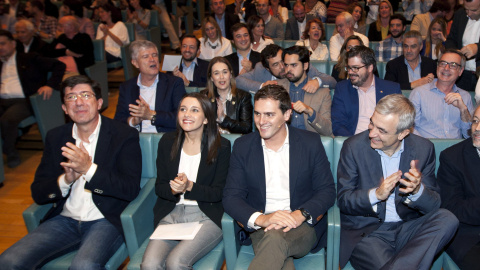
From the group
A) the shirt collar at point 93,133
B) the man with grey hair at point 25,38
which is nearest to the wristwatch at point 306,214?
the shirt collar at point 93,133

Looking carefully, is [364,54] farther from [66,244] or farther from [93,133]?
[66,244]

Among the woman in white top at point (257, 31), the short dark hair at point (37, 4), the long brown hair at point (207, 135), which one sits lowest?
the long brown hair at point (207, 135)

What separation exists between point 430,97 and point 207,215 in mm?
1894

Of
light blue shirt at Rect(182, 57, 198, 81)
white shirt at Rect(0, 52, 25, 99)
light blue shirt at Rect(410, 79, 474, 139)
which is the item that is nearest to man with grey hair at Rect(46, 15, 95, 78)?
white shirt at Rect(0, 52, 25, 99)

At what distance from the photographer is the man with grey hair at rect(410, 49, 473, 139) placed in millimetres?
3154

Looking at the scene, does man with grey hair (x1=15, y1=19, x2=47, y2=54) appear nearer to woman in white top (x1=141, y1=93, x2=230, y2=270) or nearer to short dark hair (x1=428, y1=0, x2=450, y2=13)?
woman in white top (x1=141, y1=93, x2=230, y2=270)

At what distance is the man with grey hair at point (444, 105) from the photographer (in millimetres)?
3154

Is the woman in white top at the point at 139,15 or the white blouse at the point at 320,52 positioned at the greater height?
the woman in white top at the point at 139,15

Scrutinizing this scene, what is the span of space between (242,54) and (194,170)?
2.49m

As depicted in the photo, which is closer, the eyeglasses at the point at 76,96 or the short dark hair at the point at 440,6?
the eyeglasses at the point at 76,96

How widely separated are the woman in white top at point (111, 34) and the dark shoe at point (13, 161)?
7.65ft

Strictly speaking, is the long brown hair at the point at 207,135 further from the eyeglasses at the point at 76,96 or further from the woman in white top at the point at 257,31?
the woman in white top at the point at 257,31

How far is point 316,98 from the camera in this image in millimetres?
3314

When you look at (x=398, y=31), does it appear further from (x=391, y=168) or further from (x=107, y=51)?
(x=107, y=51)
